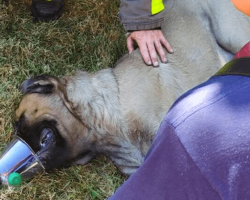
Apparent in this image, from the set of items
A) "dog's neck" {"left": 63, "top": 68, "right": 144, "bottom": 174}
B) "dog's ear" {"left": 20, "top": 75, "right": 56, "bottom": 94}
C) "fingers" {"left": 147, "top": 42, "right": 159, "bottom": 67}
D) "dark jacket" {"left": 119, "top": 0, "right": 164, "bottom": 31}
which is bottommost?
"dog's neck" {"left": 63, "top": 68, "right": 144, "bottom": 174}

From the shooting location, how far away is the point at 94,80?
3236 mm

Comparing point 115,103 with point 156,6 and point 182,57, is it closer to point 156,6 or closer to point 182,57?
point 182,57

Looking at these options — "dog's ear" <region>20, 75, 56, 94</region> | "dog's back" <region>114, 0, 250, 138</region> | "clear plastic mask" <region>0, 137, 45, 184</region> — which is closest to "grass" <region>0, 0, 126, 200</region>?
"clear plastic mask" <region>0, 137, 45, 184</region>

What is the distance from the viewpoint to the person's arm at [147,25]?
127 inches

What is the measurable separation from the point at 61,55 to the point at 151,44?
0.98m

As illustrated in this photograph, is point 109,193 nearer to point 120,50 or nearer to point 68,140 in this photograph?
point 68,140

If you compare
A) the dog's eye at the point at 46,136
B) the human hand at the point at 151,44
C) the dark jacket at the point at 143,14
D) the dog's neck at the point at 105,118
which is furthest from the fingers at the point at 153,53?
the dog's eye at the point at 46,136

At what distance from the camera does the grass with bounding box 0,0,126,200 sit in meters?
3.14

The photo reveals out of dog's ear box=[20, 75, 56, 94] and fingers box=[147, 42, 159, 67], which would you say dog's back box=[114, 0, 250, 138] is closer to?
fingers box=[147, 42, 159, 67]

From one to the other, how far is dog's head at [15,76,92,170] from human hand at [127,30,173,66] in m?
0.67

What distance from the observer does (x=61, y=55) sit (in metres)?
3.87

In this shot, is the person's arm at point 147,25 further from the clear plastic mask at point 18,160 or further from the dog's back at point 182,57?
the clear plastic mask at point 18,160

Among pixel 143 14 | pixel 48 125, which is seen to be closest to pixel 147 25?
pixel 143 14

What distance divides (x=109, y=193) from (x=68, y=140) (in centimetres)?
50
